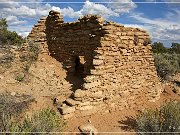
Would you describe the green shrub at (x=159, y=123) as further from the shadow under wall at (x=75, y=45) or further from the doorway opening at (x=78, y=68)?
the doorway opening at (x=78, y=68)

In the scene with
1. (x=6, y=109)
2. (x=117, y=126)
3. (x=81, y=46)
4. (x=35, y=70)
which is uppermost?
(x=81, y=46)

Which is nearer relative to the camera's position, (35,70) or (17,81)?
(17,81)

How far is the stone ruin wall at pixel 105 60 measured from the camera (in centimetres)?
855

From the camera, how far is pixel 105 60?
8992mm

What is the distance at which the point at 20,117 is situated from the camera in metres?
7.79

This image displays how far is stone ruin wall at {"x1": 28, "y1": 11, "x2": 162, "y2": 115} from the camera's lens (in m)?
8.55

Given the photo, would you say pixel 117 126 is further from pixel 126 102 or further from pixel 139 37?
pixel 139 37

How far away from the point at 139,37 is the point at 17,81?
4.32m

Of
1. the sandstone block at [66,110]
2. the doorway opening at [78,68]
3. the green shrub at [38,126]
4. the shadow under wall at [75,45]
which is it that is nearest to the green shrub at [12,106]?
the green shrub at [38,126]

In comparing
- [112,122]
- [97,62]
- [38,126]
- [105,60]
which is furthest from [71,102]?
[38,126]

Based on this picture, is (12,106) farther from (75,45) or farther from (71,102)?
(75,45)

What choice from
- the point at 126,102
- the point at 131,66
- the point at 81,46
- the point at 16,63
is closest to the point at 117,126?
the point at 126,102

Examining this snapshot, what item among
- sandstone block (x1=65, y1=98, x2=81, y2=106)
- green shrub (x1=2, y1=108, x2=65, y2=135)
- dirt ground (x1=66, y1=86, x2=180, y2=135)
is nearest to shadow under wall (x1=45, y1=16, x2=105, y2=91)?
sandstone block (x1=65, y1=98, x2=81, y2=106)

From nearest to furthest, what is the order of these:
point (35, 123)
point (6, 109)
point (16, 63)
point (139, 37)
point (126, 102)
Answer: point (35, 123) < point (6, 109) < point (126, 102) < point (139, 37) < point (16, 63)
